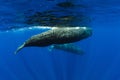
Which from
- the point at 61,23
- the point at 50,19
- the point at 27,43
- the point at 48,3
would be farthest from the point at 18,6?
the point at 27,43

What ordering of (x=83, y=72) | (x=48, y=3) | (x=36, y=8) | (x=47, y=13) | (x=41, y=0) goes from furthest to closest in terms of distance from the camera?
1. (x=83, y=72)
2. (x=47, y=13)
3. (x=36, y=8)
4. (x=48, y=3)
5. (x=41, y=0)

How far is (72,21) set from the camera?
69.4 feet

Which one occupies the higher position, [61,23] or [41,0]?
[41,0]

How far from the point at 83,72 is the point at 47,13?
4155 centimetres

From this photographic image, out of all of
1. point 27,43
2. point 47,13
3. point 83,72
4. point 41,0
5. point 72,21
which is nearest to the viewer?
point 27,43

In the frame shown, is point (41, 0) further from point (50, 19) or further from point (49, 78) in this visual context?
point (49, 78)

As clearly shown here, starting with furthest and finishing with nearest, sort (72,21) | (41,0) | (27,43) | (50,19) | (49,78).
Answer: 1. (49,78)
2. (72,21)
3. (50,19)
4. (41,0)
5. (27,43)

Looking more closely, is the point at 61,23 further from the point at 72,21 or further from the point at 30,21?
the point at 30,21

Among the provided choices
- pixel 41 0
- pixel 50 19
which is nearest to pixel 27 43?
pixel 41 0

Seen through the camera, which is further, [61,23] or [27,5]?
[61,23]

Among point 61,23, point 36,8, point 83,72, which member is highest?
point 36,8

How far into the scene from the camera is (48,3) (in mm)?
14836

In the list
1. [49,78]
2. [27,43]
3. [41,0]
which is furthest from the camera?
[49,78]

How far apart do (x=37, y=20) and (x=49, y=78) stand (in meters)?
28.8
